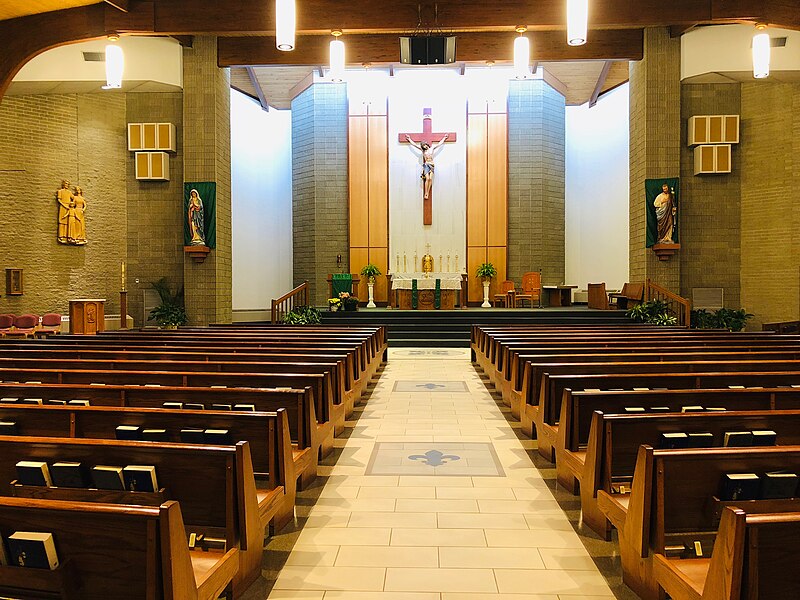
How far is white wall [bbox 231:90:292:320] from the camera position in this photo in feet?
43.6

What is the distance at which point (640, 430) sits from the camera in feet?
7.64

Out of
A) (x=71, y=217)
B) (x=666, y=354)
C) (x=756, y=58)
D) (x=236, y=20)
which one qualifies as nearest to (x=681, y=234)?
(x=756, y=58)

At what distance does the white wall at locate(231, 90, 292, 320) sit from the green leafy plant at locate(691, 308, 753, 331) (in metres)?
9.31

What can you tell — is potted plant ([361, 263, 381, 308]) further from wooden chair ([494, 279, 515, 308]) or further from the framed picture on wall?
the framed picture on wall

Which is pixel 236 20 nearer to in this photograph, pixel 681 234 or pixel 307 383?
pixel 307 383

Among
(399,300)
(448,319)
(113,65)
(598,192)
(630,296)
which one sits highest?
(113,65)

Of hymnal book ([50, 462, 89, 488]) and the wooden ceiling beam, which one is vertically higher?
the wooden ceiling beam

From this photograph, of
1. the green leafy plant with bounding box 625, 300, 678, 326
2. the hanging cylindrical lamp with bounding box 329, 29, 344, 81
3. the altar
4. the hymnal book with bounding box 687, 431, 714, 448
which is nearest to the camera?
the hymnal book with bounding box 687, 431, 714, 448

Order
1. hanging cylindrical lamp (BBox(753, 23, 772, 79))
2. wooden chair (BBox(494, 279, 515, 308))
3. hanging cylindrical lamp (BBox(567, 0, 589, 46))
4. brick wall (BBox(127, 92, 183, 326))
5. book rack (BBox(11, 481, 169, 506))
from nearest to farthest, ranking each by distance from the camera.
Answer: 1. book rack (BBox(11, 481, 169, 506))
2. hanging cylindrical lamp (BBox(567, 0, 589, 46))
3. hanging cylindrical lamp (BBox(753, 23, 772, 79))
4. brick wall (BBox(127, 92, 183, 326))
5. wooden chair (BBox(494, 279, 515, 308))

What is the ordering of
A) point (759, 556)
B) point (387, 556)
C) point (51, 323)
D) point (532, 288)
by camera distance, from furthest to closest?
point (532, 288)
point (51, 323)
point (387, 556)
point (759, 556)

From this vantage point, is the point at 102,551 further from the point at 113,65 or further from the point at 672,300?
the point at 672,300

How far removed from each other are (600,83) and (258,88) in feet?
26.5

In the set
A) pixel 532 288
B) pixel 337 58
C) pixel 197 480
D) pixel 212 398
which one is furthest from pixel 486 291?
Answer: pixel 197 480

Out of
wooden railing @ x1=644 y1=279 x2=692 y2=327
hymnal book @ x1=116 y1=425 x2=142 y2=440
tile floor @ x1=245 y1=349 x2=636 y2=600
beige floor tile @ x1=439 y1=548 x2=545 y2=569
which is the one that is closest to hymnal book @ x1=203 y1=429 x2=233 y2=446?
hymnal book @ x1=116 y1=425 x2=142 y2=440
